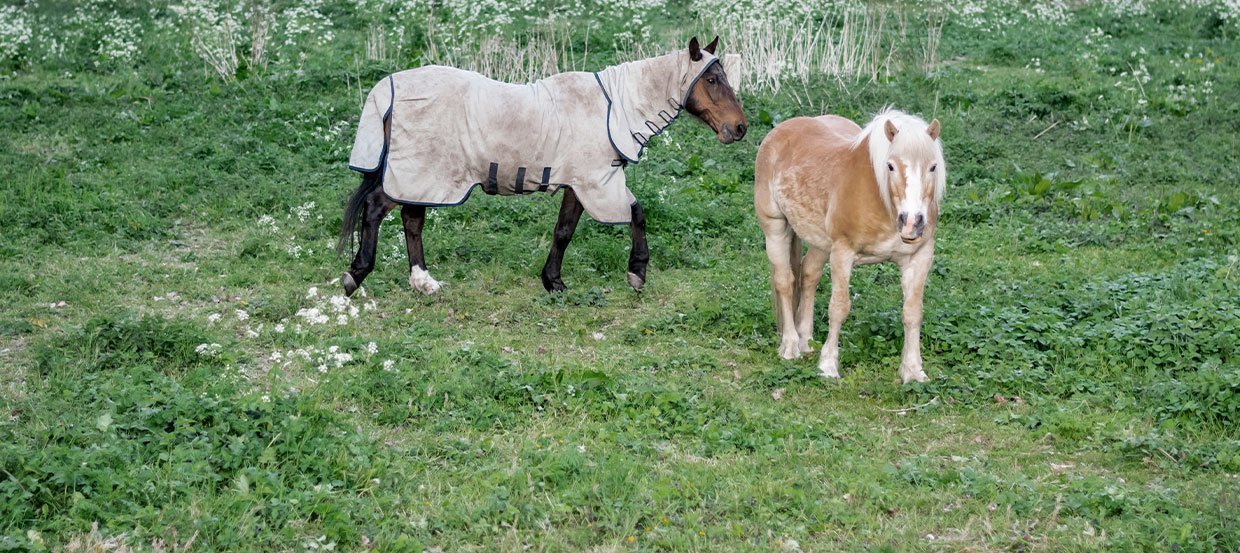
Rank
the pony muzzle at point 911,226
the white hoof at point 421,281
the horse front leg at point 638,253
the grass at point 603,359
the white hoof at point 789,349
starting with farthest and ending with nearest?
the horse front leg at point 638,253, the white hoof at point 421,281, the white hoof at point 789,349, the pony muzzle at point 911,226, the grass at point 603,359

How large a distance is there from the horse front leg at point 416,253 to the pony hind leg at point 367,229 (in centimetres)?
22

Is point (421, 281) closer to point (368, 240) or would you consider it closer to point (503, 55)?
point (368, 240)

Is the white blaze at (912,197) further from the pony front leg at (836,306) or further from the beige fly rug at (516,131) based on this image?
the beige fly rug at (516,131)

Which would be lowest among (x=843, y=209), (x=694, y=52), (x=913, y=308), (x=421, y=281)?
(x=421, y=281)

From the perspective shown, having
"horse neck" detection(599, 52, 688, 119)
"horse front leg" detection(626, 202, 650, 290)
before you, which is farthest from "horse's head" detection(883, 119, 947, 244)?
"horse front leg" detection(626, 202, 650, 290)

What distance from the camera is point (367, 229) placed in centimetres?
825

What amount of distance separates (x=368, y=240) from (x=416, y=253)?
39 centimetres

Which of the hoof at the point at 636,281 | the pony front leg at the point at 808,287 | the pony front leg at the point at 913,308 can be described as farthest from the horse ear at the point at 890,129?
the hoof at the point at 636,281

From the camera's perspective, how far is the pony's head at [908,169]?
6.16 metres

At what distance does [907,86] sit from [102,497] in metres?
10.9

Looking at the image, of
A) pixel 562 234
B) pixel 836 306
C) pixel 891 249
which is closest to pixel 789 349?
pixel 836 306

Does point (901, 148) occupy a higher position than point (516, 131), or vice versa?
point (901, 148)

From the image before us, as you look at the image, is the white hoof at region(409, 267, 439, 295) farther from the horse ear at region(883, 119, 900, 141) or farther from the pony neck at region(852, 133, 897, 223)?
the horse ear at region(883, 119, 900, 141)

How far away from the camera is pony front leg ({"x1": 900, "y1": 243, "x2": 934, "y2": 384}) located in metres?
6.69
